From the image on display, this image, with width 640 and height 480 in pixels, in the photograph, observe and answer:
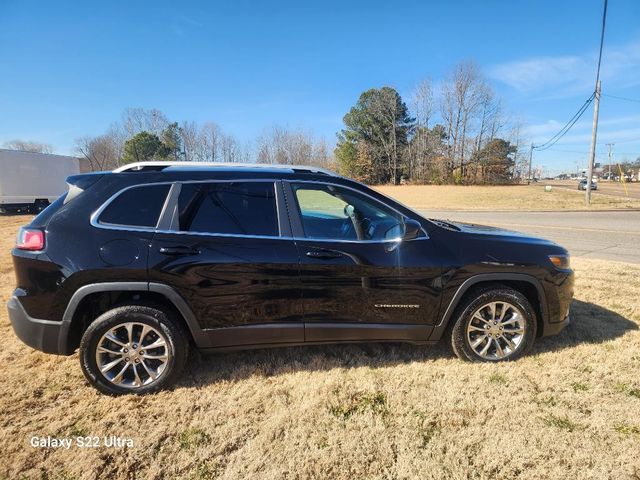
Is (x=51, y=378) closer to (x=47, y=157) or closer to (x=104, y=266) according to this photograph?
(x=104, y=266)

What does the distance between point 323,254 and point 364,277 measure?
39 cm

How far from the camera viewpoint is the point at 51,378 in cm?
314

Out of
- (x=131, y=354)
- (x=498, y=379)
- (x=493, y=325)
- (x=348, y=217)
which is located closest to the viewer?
(x=131, y=354)

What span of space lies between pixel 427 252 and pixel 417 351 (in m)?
1.07

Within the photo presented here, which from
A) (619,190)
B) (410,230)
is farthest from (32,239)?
(619,190)

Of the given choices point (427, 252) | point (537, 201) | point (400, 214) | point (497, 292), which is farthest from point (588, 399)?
point (537, 201)

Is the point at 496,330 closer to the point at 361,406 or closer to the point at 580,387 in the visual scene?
the point at 580,387

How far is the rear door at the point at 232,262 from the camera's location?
9.33ft

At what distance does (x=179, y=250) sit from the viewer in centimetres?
283

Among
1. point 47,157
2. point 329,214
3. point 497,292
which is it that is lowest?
point 497,292

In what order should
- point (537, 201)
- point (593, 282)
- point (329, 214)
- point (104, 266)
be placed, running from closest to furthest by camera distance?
point (104, 266)
point (329, 214)
point (593, 282)
point (537, 201)

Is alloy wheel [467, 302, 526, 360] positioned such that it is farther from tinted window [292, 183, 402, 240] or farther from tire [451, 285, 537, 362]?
tinted window [292, 183, 402, 240]

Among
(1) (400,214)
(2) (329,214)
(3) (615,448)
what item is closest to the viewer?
(3) (615,448)

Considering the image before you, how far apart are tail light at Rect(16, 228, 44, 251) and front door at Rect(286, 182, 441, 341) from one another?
188cm
